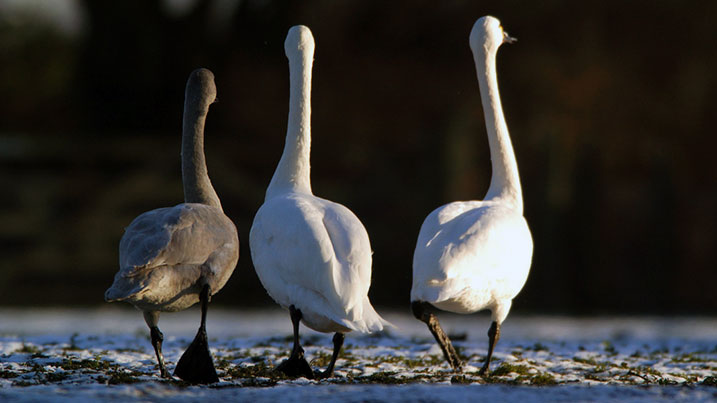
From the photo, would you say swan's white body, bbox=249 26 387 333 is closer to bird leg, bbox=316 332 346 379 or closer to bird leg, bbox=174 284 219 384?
bird leg, bbox=316 332 346 379

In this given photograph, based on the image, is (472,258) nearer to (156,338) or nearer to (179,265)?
(179,265)

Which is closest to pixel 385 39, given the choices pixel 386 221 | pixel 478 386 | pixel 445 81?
pixel 445 81

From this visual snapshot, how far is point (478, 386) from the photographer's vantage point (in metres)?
6.21

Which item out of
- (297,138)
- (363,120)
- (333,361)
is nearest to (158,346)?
(333,361)

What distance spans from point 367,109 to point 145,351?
12044 millimetres

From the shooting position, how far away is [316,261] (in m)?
7.07

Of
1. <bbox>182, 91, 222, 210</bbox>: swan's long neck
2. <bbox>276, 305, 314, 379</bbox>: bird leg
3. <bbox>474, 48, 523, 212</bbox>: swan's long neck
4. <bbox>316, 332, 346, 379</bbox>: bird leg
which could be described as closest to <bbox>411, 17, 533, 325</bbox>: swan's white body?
<bbox>474, 48, 523, 212</bbox>: swan's long neck

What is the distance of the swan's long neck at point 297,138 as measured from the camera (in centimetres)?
836

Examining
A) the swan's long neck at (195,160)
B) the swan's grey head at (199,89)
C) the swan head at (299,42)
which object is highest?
the swan head at (299,42)

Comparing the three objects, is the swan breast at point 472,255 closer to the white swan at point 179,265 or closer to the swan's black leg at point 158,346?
the white swan at point 179,265

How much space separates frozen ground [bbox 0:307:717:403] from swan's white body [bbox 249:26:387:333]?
1.45ft

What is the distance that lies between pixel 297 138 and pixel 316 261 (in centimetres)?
172

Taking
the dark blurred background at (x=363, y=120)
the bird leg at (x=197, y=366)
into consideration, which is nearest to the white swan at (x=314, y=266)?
the bird leg at (x=197, y=366)

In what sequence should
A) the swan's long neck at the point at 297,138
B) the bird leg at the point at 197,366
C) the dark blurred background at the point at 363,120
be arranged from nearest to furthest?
the bird leg at the point at 197,366
the swan's long neck at the point at 297,138
the dark blurred background at the point at 363,120
